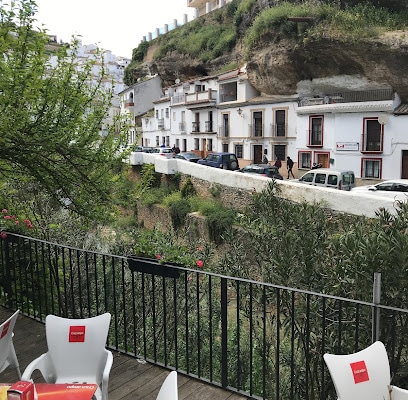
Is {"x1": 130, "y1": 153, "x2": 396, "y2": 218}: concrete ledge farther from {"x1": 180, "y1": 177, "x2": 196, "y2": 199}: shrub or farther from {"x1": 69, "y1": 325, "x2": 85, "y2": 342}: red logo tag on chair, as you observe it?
{"x1": 69, "y1": 325, "x2": 85, "y2": 342}: red logo tag on chair

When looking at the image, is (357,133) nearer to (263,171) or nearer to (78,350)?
(263,171)

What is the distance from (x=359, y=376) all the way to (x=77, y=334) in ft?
6.66

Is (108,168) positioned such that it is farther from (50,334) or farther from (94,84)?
(50,334)

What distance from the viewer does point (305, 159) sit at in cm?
2525

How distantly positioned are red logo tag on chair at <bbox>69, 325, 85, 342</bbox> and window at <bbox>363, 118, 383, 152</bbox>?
68.4 ft

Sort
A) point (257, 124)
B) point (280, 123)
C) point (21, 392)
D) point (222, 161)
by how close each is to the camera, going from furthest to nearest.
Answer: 1. point (257, 124)
2. point (280, 123)
3. point (222, 161)
4. point (21, 392)

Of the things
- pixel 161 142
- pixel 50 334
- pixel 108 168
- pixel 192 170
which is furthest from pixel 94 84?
pixel 161 142

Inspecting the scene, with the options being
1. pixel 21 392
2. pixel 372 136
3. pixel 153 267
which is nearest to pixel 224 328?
pixel 153 267

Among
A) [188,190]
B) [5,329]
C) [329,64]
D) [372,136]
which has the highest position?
[329,64]

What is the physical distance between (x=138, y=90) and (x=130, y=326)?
1628 inches

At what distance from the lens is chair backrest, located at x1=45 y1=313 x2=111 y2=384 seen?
3133 millimetres

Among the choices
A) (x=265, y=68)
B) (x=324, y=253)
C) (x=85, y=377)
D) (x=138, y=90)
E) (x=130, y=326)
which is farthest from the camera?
(x=138, y=90)

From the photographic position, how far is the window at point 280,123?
26.7 metres

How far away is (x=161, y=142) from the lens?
42.4 metres
